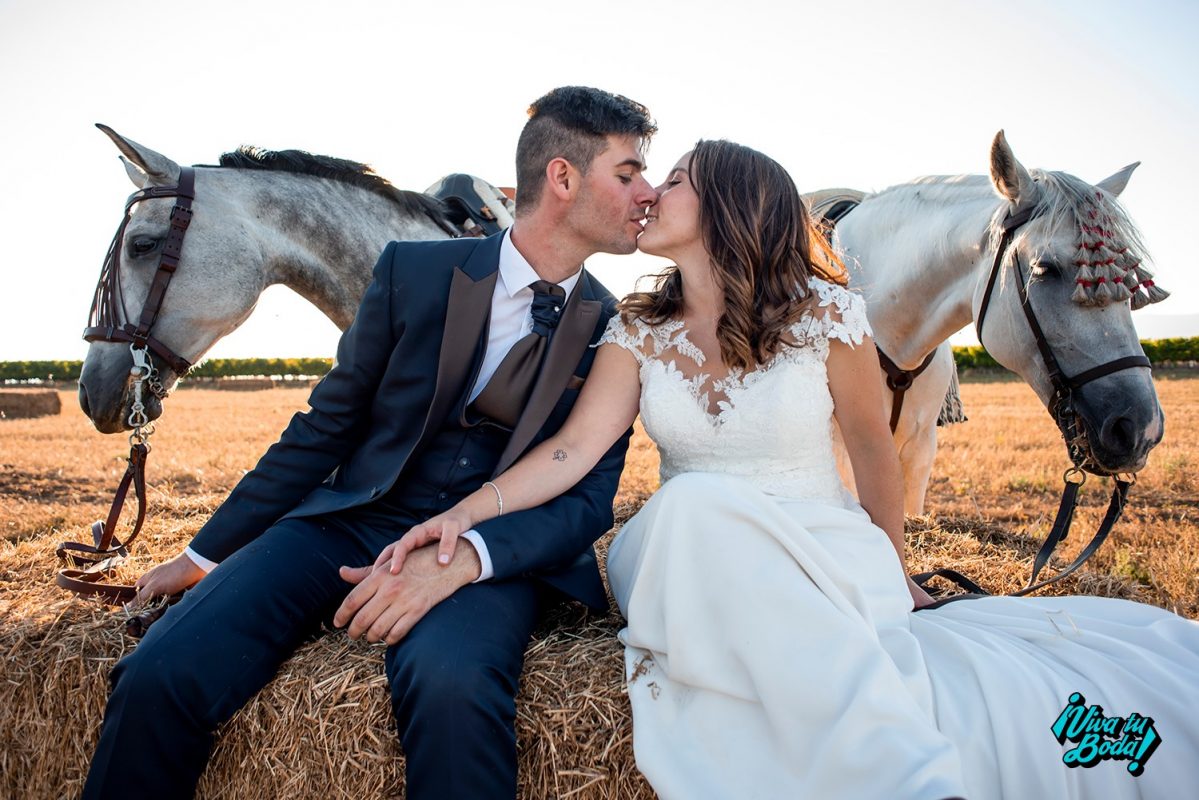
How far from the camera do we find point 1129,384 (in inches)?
117

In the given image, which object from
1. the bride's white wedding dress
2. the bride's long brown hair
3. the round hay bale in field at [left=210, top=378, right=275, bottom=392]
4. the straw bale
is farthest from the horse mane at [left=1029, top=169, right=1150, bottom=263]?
the round hay bale in field at [left=210, top=378, right=275, bottom=392]

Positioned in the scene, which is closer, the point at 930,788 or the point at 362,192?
the point at 930,788

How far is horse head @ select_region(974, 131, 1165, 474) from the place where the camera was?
2977mm

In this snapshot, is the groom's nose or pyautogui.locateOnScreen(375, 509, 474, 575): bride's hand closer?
pyautogui.locateOnScreen(375, 509, 474, 575): bride's hand

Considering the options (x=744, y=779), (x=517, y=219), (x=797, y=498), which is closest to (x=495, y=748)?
(x=744, y=779)

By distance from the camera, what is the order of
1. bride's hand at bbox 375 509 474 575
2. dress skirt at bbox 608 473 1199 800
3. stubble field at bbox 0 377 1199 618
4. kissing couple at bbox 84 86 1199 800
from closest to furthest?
dress skirt at bbox 608 473 1199 800, kissing couple at bbox 84 86 1199 800, bride's hand at bbox 375 509 474 575, stubble field at bbox 0 377 1199 618

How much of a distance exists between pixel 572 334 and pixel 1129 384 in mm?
2135

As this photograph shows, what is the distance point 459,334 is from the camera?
292 cm

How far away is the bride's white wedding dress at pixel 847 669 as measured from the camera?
1913 mm

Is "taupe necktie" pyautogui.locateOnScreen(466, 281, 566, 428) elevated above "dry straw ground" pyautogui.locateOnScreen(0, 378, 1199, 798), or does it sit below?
above

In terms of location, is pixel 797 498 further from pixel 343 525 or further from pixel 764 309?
pixel 343 525

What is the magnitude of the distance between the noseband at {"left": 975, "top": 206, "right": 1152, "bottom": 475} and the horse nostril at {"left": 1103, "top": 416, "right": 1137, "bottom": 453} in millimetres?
106

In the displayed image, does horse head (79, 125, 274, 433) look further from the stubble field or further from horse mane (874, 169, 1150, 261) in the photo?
horse mane (874, 169, 1150, 261)

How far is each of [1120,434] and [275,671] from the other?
3194 mm
